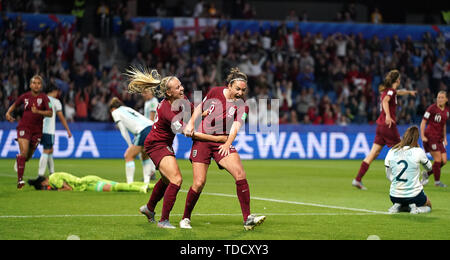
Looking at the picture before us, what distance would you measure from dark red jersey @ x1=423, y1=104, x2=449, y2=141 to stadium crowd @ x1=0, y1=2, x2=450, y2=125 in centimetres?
1122

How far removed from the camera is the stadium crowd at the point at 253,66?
2683 cm

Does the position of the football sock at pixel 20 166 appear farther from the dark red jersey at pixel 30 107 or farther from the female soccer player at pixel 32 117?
the dark red jersey at pixel 30 107

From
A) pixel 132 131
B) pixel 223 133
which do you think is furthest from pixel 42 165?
pixel 223 133

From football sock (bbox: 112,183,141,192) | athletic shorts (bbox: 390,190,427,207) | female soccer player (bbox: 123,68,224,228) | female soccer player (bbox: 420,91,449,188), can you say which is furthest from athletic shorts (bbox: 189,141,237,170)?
female soccer player (bbox: 420,91,449,188)

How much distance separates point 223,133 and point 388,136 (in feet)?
21.0

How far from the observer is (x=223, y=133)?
9383 mm

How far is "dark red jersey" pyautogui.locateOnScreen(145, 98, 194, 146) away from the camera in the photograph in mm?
9203

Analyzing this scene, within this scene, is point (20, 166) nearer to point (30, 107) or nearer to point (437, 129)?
point (30, 107)

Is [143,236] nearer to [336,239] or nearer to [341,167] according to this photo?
[336,239]

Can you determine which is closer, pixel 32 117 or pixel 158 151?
pixel 158 151

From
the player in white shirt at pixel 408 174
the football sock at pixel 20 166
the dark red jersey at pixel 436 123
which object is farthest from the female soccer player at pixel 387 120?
the football sock at pixel 20 166

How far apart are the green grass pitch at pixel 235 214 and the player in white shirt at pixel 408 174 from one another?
23 cm

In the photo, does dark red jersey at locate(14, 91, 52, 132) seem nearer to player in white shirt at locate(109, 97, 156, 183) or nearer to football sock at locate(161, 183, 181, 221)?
player in white shirt at locate(109, 97, 156, 183)
